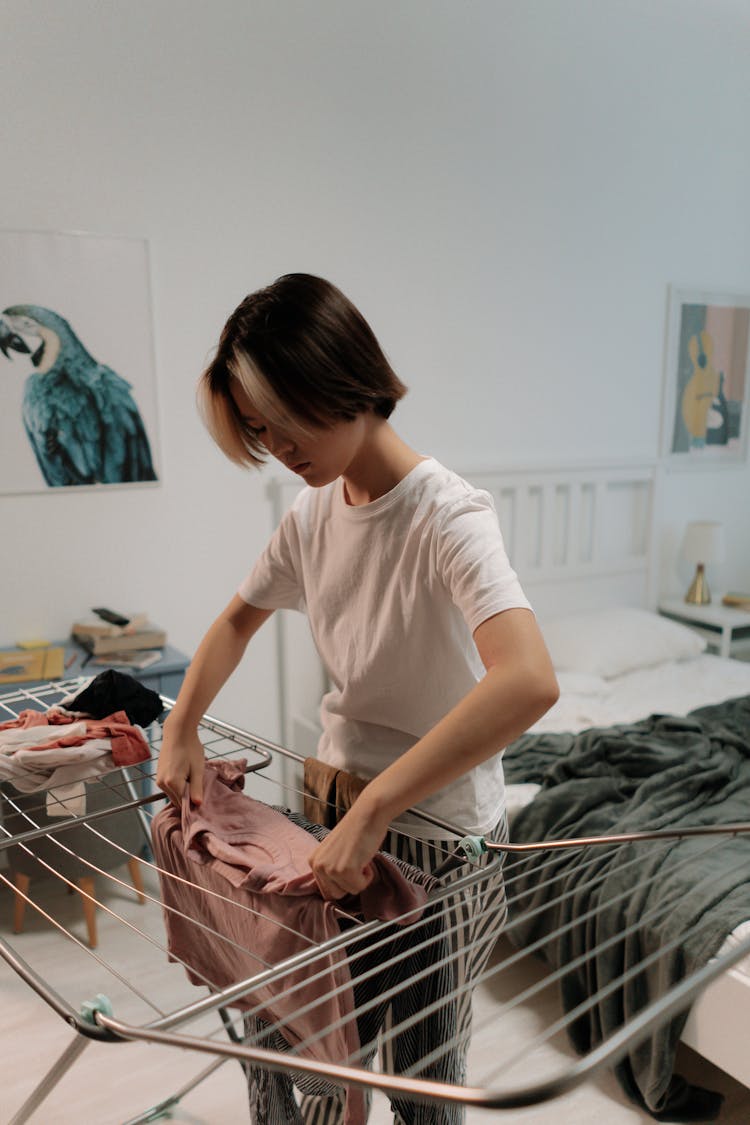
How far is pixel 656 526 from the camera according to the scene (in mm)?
3959

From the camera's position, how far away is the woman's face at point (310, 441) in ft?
3.45

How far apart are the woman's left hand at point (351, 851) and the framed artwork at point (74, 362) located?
2.07 meters

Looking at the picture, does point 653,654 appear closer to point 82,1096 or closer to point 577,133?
point 577,133

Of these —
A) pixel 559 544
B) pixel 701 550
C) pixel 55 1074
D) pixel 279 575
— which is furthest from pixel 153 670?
pixel 701 550

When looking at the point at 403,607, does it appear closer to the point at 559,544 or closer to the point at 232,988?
the point at 232,988

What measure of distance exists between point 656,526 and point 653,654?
0.74 meters

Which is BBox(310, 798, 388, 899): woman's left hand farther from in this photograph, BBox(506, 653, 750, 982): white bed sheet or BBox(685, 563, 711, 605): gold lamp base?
BBox(685, 563, 711, 605): gold lamp base

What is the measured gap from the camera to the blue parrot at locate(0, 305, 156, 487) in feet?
8.66

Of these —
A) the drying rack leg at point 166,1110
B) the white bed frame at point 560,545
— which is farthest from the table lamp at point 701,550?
the drying rack leg at point 166,1110

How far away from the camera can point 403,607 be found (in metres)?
1.14

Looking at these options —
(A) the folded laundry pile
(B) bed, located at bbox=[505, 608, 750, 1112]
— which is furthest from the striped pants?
(A) the folded laundry pile

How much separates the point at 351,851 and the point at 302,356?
537 millimetres

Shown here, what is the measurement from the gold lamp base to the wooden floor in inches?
85.0

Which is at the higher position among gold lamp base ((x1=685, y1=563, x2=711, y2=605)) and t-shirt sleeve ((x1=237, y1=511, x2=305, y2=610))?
t-shirt sleeve ((x1=237, y1=511, x2=305, y2=610))
